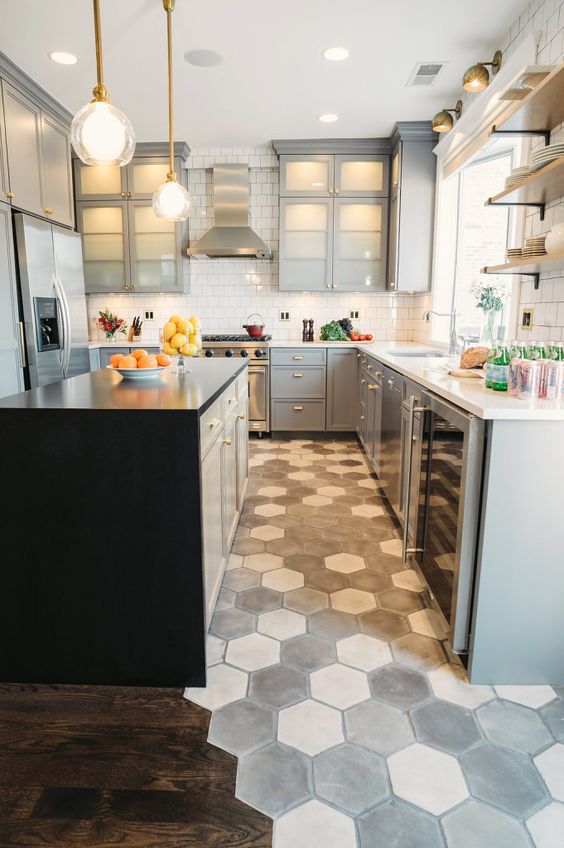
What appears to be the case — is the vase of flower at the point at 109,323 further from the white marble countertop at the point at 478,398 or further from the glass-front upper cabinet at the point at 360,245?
the white marble countertop at the point at 478,398

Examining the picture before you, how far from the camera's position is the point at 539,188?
88.6 inches

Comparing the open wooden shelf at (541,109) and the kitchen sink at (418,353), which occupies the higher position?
the open wooden shelf at (541,109)

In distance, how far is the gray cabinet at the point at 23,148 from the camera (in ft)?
11.5

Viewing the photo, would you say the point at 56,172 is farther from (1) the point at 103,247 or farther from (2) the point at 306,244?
(2) the point at 306,244

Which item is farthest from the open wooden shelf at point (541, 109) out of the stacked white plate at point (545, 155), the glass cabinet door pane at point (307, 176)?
the glass cabinet door pane at point (307, 176)

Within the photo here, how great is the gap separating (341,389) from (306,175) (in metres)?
2.04

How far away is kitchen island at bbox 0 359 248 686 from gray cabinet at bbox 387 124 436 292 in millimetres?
3608

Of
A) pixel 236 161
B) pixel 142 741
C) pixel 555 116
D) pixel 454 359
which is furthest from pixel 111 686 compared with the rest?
pixel 236 161

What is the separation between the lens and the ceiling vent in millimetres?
3512

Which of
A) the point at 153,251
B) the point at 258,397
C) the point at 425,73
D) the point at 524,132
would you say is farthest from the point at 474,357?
the point at 153,251

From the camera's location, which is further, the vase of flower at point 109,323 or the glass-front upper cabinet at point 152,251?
the vase of flower at point 109,323

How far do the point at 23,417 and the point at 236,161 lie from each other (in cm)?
457

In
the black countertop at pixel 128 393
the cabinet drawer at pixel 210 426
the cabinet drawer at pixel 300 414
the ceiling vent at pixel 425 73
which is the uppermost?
the ceiling vent at pixel 425 73

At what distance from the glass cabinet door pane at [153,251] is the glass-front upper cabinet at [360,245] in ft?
5.21
